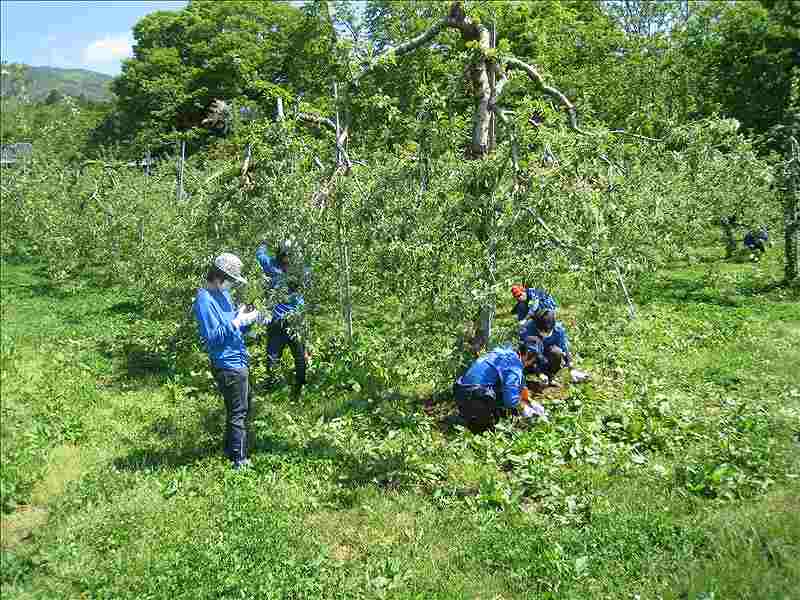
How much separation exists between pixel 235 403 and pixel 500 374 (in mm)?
2584

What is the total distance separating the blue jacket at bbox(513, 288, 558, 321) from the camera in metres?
8.15

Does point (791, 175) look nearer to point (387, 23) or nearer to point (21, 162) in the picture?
point (387, 23)

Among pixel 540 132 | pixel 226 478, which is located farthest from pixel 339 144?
pixel 226 478

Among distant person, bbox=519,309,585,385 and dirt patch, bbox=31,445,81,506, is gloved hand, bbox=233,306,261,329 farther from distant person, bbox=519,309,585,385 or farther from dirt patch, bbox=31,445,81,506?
distant person, bbox=519,309,585,385

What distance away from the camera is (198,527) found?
4832 mm

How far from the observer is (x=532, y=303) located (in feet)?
26.6

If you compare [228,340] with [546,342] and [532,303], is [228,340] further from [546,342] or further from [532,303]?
[546,342]

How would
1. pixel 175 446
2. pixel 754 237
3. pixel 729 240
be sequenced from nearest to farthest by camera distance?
1. pixel 175 446
2. pixel 754 237
3. pixel 729 240

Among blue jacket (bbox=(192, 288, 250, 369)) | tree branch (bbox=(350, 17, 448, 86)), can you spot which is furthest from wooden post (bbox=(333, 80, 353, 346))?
blue jacket (bbox=(192, 288, 250, 369))

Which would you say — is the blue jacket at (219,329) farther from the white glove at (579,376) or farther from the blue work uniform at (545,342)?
the white glove at (579,376)

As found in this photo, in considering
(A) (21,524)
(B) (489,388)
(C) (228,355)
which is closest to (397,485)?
(B) (489,388)

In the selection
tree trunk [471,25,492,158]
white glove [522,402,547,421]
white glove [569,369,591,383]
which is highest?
tree trunk [471,25,492,158]

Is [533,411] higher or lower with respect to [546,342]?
lower

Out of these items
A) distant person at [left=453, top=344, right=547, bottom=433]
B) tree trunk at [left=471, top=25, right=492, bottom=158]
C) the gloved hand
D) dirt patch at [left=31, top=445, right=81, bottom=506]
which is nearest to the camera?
dirt patch at [left=31, top=445, right=81, bottom=506]
